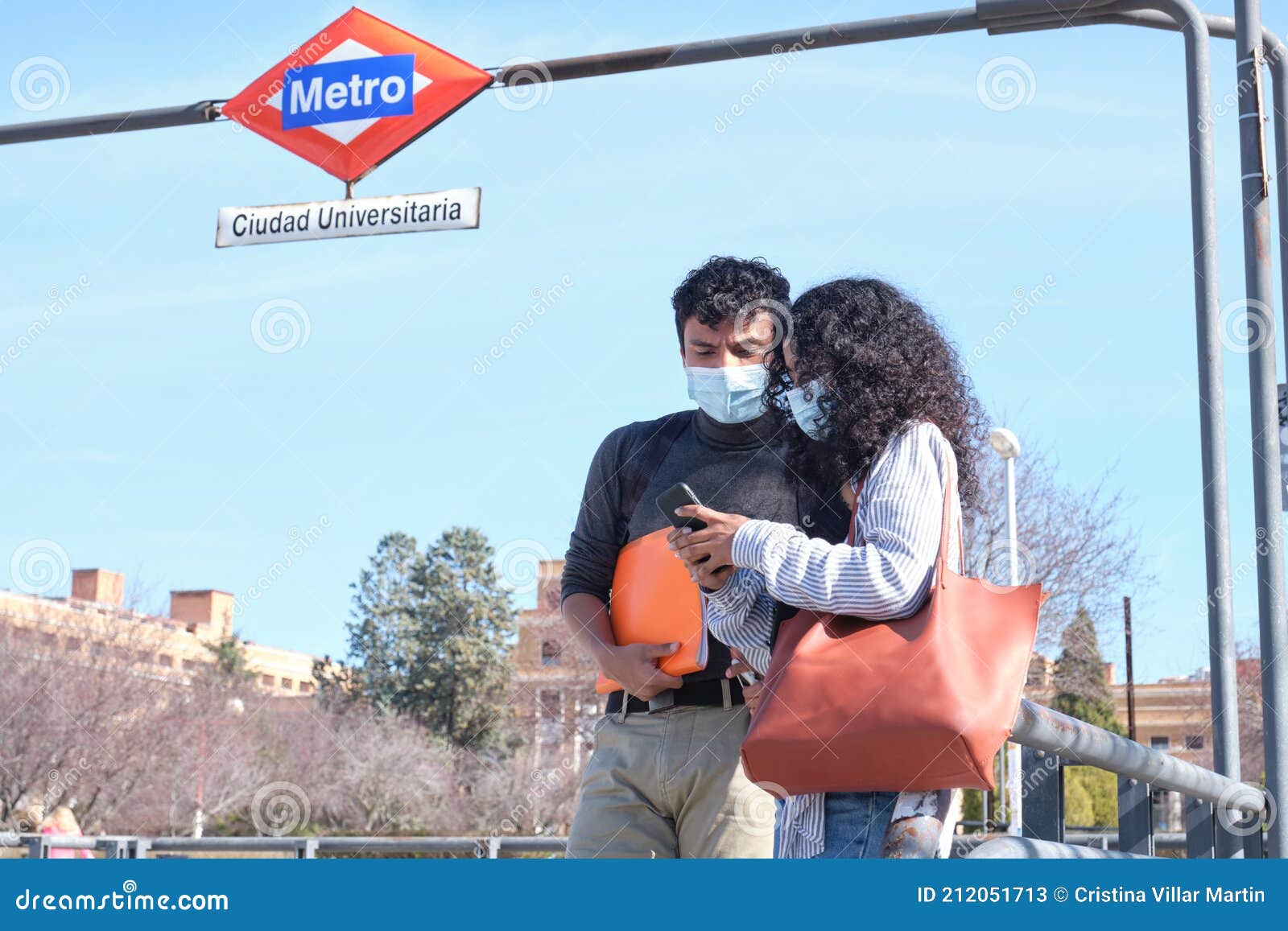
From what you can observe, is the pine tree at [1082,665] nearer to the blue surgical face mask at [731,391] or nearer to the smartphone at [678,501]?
the blue surgical face mask at [731,391]

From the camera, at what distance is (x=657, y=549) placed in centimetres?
325

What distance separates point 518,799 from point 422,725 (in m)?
15.9

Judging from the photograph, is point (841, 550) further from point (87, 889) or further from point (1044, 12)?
point (1044, 12)

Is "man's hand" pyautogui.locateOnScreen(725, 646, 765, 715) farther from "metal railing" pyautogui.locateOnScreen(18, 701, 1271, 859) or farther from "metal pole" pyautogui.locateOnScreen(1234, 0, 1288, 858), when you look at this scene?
"metal pole" pyautogui.locateOnScreen(1234, 0, 1288, 858)

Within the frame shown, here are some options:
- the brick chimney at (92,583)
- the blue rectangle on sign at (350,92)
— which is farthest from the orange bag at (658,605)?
the brick chimney at (92,583)

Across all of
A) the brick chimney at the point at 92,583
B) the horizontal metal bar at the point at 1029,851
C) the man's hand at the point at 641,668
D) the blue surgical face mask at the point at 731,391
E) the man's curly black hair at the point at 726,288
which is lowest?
the horizontal metal bar at the point at 1029,851

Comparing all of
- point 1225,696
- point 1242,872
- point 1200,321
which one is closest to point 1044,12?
point 1200,321

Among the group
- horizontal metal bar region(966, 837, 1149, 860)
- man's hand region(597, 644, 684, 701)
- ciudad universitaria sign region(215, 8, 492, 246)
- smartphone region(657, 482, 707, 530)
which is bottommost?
horizontal metal bar region(966, 837, 1149, 860)

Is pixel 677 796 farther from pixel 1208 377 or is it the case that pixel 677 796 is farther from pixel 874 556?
pixel 1208 377

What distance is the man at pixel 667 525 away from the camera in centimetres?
314

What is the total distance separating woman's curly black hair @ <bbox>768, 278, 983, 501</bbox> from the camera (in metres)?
2.64

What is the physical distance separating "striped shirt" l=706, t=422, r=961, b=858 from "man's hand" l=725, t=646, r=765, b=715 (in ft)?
0.53

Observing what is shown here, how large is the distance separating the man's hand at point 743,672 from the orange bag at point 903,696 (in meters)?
0.17

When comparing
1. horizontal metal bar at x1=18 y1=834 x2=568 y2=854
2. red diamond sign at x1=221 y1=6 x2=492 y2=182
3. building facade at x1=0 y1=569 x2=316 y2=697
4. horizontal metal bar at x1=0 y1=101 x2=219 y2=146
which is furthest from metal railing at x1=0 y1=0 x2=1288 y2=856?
building facade at x1=0 y1=569 x2=316 y2=697
